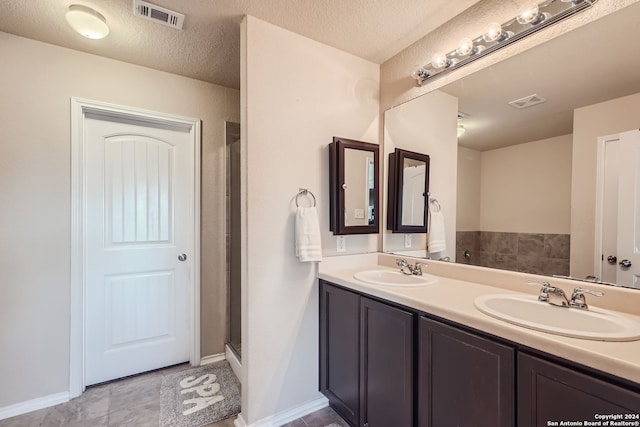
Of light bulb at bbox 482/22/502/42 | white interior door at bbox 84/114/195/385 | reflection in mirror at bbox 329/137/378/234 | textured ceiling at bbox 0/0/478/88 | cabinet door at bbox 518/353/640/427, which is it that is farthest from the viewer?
white interior door at bbox 84/114/195/385

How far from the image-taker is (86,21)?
60.7 inches

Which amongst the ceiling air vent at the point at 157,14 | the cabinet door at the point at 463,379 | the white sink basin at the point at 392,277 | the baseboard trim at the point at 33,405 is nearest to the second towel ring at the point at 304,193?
the white sink basin at the point at 392,277

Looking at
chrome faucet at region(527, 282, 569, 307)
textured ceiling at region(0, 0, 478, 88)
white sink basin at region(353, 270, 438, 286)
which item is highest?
textured ceiling at region(0, 0, 478, 88)

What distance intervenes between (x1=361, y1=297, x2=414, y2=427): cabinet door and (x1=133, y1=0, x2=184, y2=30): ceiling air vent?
6.25 feet

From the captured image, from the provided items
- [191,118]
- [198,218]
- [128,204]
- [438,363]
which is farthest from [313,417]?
[191,118]

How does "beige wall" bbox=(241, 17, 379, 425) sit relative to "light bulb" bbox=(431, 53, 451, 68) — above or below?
below

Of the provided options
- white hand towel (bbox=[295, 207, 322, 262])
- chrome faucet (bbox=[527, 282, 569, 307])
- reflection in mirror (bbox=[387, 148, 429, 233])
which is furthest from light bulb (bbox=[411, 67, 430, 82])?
chrome faucet (bbox=[527, 282, 569, 307])

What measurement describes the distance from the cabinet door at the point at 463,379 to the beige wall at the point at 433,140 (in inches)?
29.7

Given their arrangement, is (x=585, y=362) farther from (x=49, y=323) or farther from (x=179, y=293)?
(x=49, y=323)

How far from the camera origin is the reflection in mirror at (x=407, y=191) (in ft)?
6.42

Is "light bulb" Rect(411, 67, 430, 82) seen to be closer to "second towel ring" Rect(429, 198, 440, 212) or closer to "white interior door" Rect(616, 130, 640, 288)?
"second towel ring" Rect(429, 198, 440, 212)

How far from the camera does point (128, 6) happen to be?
5.12ft

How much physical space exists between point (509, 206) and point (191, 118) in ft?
7.79

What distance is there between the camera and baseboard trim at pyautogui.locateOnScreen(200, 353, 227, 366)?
2400 mm
